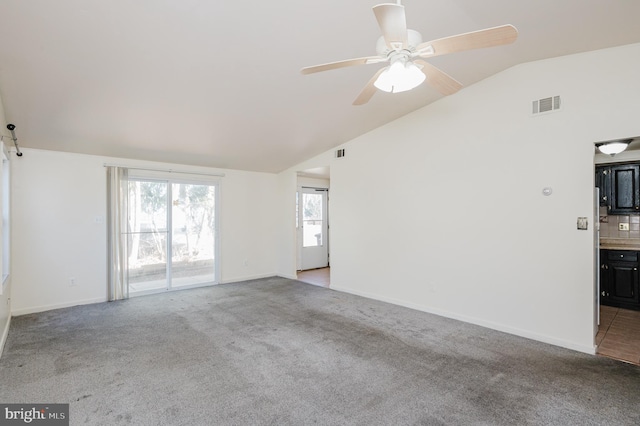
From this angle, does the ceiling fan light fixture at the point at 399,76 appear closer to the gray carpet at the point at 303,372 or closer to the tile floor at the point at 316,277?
the gray carpet at the point at 303,372

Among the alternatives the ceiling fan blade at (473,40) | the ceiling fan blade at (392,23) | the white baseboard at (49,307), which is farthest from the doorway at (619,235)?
the white baseboard at (49,307)

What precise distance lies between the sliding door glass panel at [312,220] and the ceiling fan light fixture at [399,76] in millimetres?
5759

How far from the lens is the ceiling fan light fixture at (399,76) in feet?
6.35

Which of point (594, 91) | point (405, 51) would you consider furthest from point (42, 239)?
point (594, 91)

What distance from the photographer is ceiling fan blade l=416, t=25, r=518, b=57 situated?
160 cm

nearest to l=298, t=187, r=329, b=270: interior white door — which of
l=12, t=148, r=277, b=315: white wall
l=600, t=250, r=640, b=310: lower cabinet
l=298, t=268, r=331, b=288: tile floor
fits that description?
l=298, t=268, r=331, b=288: tile floor

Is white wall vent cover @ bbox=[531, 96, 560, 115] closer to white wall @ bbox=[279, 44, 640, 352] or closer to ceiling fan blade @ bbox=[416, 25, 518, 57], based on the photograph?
white wall @ bbox=[279, 44, 640, 352]

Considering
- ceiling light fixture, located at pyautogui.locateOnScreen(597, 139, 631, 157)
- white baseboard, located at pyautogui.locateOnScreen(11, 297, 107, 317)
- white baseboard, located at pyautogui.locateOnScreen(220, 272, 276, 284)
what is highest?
ceiling light fixture, located at pyautogui.locateOnScreen(597, 139, 631, 157)

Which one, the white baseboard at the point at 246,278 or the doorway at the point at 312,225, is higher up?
the doorway at the point at 312,225

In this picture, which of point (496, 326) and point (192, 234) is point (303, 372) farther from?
point (192, 234)

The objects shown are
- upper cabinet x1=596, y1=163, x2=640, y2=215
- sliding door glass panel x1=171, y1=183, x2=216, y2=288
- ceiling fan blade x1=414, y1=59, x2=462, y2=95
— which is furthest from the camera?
sliding door glass panel x1=171, y1=183, x2=216, y2=288

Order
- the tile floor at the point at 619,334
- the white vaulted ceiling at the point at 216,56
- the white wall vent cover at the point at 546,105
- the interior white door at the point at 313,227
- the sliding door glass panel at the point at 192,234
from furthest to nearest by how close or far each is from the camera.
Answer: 1. the interior white door at the point at 313,227
2. the sliding door glass panel at the point at 192,234
3. the white wall vent cover at the point at 546,105
4. the tile floor at the point at 619,334
5. the white vaulted ceiling at the point at 216,56

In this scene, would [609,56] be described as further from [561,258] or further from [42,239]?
[42,239]

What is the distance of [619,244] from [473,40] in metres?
4.72
